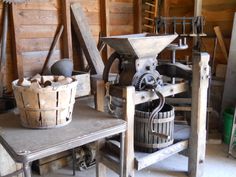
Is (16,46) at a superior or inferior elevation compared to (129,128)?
superior

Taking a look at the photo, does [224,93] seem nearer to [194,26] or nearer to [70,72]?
[194,26]

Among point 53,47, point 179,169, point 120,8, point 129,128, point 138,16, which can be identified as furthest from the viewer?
point 138,16

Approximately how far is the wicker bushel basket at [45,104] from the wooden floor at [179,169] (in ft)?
3.61

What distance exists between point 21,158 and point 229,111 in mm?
2589

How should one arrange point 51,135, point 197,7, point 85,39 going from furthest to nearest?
point 197,7 < point 85,39 < point 51,135

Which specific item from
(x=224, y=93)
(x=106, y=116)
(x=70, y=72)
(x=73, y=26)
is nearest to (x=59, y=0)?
(x=73, y=26)

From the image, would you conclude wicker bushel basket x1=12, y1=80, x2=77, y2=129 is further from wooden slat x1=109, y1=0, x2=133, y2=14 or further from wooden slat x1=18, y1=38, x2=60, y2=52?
wooden slat x1=109, y1=0, x2=133, y2=14

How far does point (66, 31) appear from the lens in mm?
3016

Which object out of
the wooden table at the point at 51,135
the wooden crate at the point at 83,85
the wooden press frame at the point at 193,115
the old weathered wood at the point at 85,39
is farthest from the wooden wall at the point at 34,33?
the wooden press frame at the point at 193,115

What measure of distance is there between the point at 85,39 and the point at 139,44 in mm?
1260

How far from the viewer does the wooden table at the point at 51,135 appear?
142 cm

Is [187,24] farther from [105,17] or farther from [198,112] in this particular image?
[198,112]

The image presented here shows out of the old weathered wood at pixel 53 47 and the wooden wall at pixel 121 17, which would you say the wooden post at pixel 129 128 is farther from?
the wooden wall at pixel 121 17

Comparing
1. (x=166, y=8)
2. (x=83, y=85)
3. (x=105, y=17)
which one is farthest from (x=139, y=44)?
(x=166, y=8)
